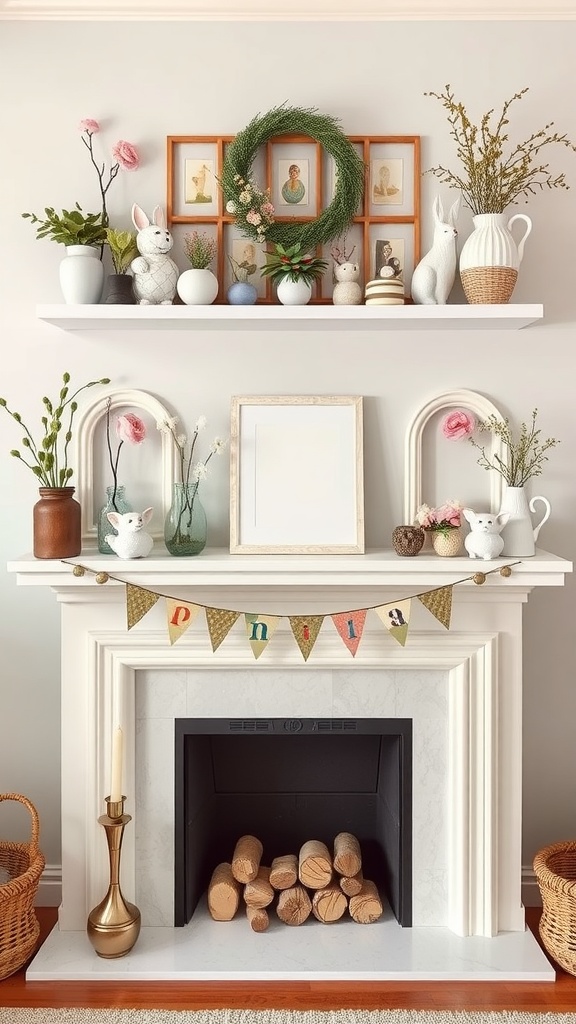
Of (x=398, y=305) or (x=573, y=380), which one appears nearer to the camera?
(x=398, y=305)

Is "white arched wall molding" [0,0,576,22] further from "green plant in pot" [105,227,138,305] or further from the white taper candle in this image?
the white taper candle

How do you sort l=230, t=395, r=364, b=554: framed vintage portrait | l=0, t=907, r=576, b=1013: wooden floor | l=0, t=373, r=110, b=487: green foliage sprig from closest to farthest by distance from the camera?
1. l=0, t=907, r=576, b=1013: wooden floor
2. l=0, t=373, r=110, b=487: green foliage sprig
3. l=230, t=395, r=364, b=554: framed vintage portrait

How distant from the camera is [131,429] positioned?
236 centimetres

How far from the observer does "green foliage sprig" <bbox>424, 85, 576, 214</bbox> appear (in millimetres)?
2312

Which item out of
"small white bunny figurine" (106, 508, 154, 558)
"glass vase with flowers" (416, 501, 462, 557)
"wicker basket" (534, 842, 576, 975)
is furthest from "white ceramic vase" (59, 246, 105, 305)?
"wicker basket" (534, 842, 576, 975)

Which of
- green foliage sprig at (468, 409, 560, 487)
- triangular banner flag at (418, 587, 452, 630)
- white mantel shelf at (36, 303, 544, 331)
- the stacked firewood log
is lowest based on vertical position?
the stacked firewood log

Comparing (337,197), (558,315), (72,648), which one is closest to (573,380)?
(558,315)

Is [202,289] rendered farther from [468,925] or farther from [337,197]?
[468,925]

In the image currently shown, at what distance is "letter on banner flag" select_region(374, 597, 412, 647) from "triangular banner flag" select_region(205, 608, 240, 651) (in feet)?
1.23

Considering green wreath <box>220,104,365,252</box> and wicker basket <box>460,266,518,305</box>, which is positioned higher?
green wreath <box>220,104,365,252</box>

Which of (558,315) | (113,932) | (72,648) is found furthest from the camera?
(558,315)

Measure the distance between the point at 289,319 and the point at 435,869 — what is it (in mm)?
1524

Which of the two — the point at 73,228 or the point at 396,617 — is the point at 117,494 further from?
the point at 396,617

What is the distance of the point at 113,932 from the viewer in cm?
216
